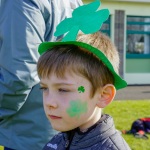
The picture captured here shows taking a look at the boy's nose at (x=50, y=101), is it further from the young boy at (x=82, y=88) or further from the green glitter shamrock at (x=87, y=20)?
the green glitter shamrock at (x=87, y=20)

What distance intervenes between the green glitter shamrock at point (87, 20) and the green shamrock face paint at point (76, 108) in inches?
11.7

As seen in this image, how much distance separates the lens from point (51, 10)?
8.47 ft

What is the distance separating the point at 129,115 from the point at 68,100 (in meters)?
6.91

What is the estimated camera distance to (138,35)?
1931 cm

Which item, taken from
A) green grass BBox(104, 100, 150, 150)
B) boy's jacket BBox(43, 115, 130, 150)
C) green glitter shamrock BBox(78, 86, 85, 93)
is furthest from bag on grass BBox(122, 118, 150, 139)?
green glitter shamrock BBox(78, 86, 85, 93)

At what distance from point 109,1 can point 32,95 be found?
51.5 feet

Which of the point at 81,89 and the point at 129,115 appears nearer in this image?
the point at 81,89

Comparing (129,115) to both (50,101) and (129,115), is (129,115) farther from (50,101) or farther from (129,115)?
(50,101)

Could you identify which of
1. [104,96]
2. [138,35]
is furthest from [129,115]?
[138,35]

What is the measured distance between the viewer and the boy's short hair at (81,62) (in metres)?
1.97

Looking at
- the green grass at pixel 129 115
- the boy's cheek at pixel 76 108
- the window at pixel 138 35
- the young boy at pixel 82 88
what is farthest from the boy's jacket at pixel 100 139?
the window at pixel 138 35

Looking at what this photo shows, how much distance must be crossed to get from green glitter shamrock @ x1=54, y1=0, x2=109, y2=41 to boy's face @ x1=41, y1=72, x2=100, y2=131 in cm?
20

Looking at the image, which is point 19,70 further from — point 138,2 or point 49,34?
point 138,2

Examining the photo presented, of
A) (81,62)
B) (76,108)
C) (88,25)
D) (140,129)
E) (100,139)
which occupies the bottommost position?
(140,129)
